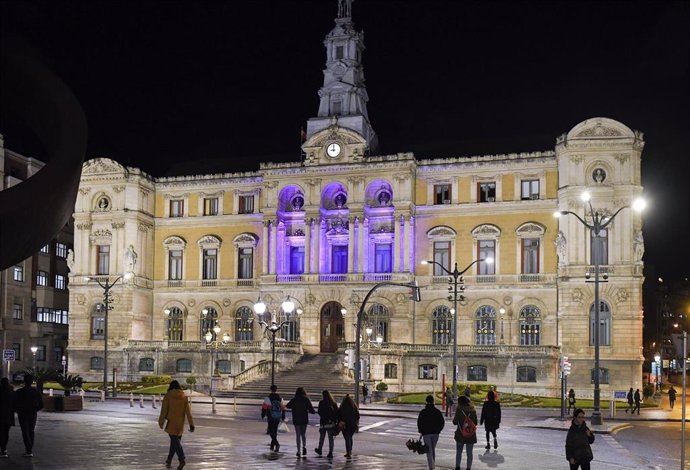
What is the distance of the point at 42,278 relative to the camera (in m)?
84.3

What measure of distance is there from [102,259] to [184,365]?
12605mm

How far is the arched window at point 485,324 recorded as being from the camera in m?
68.1

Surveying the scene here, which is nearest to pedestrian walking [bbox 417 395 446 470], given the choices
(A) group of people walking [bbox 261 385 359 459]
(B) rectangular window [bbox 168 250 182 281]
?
(A) group of people walking [bbox 261 385 359 459]

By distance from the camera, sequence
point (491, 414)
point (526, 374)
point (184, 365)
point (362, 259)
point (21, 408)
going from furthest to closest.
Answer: point (184, 365) < point (362, 259) < point (526, 374) < point (491, 414) < point (21, 408)

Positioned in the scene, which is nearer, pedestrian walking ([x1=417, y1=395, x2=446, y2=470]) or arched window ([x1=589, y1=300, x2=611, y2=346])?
pedestrian walking ([x1=417, y1=395, x2=446, y2=470])

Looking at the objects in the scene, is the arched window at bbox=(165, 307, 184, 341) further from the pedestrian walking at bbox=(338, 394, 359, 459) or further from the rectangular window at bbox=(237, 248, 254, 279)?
the pedestrian walking at bbox=(338, 394, 359, 459)

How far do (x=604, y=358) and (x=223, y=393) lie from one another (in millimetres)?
25904

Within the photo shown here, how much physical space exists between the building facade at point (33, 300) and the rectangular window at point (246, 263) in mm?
16683

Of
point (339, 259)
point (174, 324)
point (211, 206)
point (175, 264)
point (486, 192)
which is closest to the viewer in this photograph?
point (486, 192)

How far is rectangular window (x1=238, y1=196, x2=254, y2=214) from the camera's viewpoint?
A: 250ft

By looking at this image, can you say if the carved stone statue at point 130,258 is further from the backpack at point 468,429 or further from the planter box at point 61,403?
the backpack at point 468,429

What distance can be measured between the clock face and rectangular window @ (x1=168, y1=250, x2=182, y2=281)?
16150 mm

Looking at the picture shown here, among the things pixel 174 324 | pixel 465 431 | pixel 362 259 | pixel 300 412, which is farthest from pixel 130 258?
pixel 465 431

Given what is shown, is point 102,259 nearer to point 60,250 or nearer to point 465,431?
point 60,250
